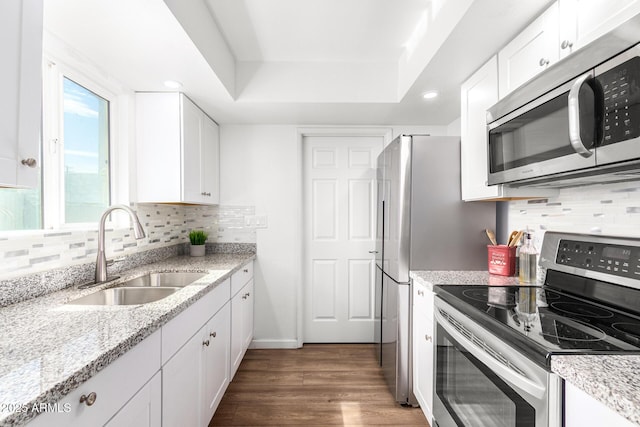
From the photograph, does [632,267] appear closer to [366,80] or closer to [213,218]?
[366,80]

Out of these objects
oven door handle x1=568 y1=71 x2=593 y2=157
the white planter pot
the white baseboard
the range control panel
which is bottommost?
the white baseboard

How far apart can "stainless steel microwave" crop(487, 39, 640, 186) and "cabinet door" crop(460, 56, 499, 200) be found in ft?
0.76

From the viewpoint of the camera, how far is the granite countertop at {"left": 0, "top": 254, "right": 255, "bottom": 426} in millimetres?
646

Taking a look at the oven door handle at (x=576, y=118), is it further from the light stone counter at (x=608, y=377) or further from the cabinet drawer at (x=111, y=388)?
the cabinet drawer at (x=111, y=388)

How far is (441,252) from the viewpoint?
6.37ft

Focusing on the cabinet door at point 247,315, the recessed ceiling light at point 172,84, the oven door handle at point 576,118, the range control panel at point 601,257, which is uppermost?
the recessed ceiling light at point 172,84

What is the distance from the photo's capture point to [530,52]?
131cm

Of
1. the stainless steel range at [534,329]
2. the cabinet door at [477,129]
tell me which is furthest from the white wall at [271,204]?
the stainless steel range at [534,329]

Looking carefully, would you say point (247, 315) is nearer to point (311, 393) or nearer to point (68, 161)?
point (311, 393)

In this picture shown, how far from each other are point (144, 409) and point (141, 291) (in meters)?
0.80

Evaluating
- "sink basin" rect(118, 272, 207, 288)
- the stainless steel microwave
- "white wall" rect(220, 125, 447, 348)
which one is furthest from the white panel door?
the stainless steel microwave

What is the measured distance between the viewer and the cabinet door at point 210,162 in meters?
2.54

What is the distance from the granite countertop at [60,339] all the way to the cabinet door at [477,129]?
5.21 ft

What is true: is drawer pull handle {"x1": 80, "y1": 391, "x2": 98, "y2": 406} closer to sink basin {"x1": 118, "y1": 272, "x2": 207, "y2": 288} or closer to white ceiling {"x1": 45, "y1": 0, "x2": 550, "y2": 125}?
sink basin {"x1": 118, "y1": 272, "x2": 207, "y2": 288}
